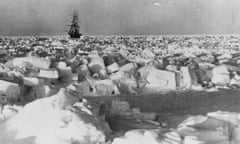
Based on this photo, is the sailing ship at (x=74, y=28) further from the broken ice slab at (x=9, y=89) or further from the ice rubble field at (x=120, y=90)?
the broken ice slab at (x=9, y=89)

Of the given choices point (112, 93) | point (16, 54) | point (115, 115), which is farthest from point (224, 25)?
point (16, 54)

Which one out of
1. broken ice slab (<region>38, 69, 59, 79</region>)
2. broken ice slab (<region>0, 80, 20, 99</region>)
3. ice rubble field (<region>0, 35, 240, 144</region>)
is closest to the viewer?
ice rubble field (<region>0, 35, 240, 144</region>)

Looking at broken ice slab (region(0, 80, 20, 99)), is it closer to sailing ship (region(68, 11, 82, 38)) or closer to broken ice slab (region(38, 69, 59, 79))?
broken ice slab (region(38, 69, 59, 79))

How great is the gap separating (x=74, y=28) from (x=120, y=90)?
316 mm

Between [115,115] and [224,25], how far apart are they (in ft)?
2.22

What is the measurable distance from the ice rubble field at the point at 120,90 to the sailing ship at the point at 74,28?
43 millimetres

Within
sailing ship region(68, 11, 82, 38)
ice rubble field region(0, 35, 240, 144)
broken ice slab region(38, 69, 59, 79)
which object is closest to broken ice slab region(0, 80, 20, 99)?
ice rubble field region(0, 35, 240, 144)

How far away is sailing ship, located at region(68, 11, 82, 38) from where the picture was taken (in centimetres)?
110

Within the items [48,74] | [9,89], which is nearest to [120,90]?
[48,74]

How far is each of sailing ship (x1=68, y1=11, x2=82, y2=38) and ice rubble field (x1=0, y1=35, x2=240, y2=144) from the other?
43 millimetres

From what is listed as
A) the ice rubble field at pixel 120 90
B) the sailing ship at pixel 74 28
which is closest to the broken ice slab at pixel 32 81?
the ice rubble field at pixel 120 90

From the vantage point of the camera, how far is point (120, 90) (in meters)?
1.07

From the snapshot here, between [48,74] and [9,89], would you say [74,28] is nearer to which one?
[48,74]

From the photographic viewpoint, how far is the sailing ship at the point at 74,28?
3.61ft
